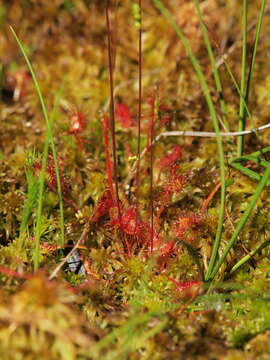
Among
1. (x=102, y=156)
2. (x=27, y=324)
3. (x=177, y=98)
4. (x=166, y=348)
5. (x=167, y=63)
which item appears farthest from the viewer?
(x=167, y=63)

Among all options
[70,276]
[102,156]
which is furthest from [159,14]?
[70,276]

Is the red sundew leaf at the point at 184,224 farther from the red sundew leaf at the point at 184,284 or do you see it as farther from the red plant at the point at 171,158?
the red plant at the point at 171,158

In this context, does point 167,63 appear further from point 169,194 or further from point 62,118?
point 169,194

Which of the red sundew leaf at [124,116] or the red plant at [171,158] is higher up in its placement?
the red sundew leaf at [124,116]

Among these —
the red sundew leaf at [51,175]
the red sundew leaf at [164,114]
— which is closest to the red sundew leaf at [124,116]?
the red sundew leaf at [164,114]

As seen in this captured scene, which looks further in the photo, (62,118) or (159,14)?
(159,14)

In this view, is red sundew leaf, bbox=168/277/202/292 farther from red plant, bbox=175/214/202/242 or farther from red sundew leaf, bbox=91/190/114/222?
red sundew leaf, bbox=91/190/114/222

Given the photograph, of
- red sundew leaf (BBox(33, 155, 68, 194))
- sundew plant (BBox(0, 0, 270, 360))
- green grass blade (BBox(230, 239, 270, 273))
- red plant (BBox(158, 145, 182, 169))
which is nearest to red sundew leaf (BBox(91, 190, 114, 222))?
sundew plant (BBox(0, 0, 270, 360))
